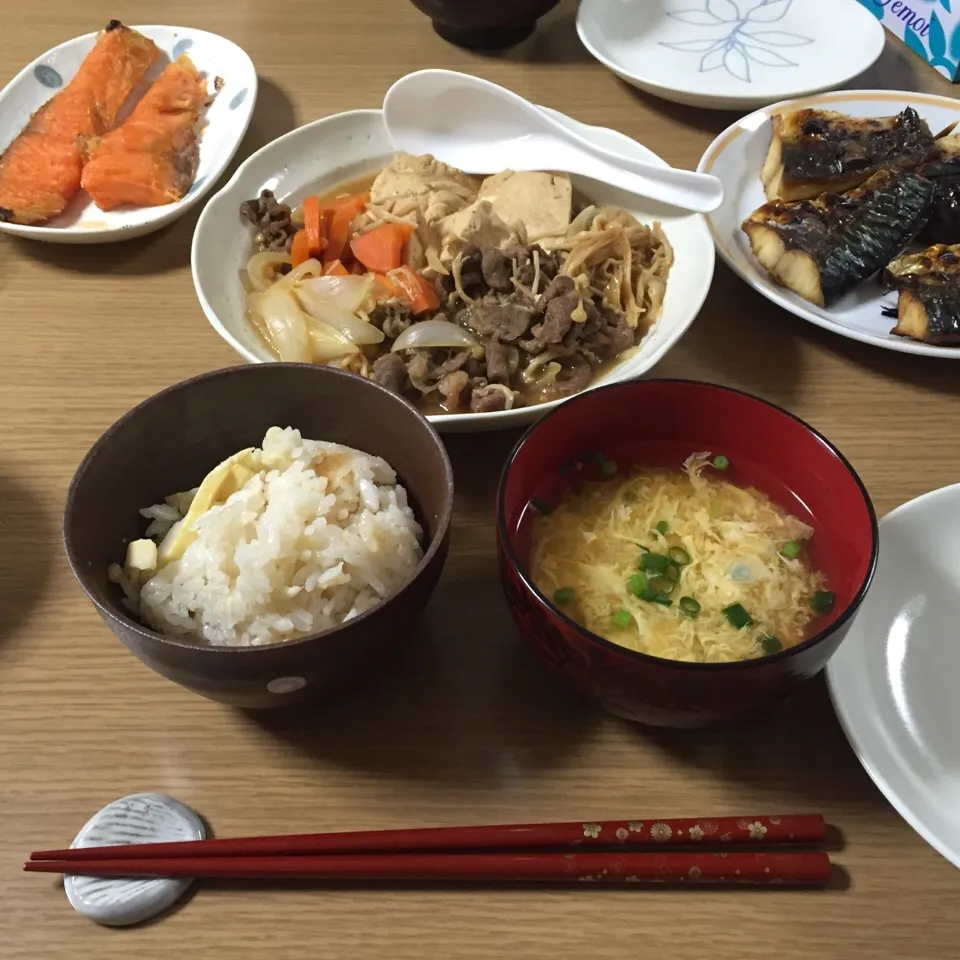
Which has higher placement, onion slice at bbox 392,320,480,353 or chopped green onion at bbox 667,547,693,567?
onion slice at bbox 392,320,480,353

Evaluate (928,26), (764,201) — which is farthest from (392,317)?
(928,26)

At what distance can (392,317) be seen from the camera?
123cm

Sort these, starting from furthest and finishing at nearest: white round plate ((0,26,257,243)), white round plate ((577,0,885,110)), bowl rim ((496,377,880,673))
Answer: white round plate ((577,0,885,110)) → white round plate ((0,26,257,243)) → bowl rim ((496,377,880,673))

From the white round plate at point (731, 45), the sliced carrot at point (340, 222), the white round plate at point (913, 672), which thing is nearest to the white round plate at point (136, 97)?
the sliced carrot at point (340, 222)

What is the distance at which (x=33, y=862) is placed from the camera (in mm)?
771

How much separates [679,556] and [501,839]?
348 millimetres

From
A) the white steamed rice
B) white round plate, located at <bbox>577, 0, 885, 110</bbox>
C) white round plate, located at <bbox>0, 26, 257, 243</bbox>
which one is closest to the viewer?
the white steamed rice

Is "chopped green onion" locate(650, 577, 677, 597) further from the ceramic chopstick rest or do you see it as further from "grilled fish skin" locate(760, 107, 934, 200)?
"grilled fish skin" locate(760, 107, 934, 200)

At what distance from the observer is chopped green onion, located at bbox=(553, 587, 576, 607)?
0.85 metres

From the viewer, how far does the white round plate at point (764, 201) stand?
1255 millimetres

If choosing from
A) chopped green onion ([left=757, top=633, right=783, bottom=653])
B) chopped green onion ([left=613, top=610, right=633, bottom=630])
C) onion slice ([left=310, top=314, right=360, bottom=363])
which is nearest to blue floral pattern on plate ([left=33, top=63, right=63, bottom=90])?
onion slice ([left=310, top=314, right=360, bottom=363])

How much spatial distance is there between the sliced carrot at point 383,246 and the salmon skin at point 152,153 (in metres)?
0.42

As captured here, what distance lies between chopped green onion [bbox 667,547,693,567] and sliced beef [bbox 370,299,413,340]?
539mm

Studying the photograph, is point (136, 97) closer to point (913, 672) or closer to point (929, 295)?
point (929, 295)
